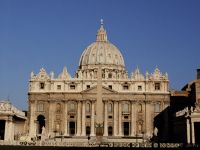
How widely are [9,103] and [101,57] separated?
149 ft

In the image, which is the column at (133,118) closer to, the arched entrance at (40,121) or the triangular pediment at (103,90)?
the triangular pediment at (103,90)

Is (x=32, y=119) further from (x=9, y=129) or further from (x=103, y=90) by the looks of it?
(x=9, y=129)

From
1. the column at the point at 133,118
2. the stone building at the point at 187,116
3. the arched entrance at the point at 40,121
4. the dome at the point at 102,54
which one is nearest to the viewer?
the stone building at the point at 187,116

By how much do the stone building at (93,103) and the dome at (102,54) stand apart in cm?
2174

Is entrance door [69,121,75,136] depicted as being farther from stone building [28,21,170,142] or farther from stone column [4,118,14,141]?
stone column [4,118,14,141]

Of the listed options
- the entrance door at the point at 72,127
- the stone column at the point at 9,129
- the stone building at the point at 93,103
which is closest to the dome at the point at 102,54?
the stone building at the point at 93,103

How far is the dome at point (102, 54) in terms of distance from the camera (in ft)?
388

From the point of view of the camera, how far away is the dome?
118 m

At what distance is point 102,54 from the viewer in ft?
392

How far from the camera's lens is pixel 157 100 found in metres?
95.1

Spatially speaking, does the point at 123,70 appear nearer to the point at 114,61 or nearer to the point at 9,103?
the point at 114,61

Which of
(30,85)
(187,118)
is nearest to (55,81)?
(30,85)

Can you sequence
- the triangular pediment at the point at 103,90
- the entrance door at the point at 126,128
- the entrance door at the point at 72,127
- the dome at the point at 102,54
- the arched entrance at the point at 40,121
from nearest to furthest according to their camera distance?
the triangular pediment at the point at 103,90
the entrance door at the point at 72,127
the entrance door at the point at 126,128
the arched entrance at the point at 40,121
the dome at the point at 102,54

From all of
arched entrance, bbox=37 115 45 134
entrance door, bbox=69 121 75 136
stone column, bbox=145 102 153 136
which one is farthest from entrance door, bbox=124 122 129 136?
arched entrance, bbox=37 115 45 134
